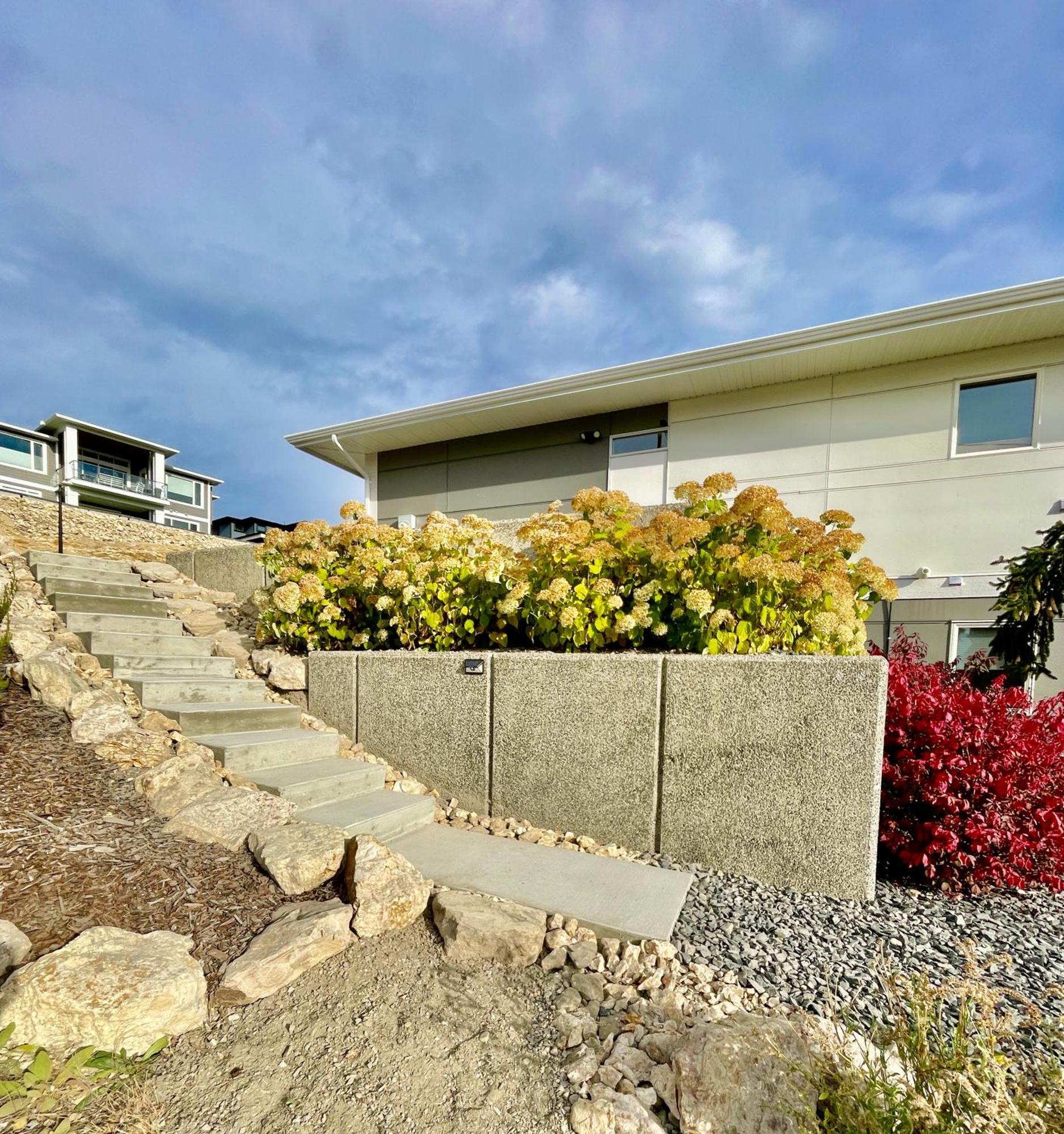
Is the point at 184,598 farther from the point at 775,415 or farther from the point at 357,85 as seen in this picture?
the point at 775,415

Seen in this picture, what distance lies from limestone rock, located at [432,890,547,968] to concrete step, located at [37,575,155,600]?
4878mm

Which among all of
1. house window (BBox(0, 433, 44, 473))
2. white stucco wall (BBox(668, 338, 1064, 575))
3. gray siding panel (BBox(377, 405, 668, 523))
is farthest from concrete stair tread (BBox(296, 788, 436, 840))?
house window (BBox(0, 433, 44, 473))

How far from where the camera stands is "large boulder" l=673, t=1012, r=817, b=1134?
53.8 inches

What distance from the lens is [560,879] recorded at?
2.61m

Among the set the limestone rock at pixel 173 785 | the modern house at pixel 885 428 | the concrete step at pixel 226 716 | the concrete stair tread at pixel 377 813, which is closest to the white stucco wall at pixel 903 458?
the modern house at pixel 885 428

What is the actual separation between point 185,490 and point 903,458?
118ft

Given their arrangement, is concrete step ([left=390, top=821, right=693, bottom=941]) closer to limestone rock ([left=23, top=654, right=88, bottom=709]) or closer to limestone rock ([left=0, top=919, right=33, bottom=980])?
limestone rock ([left=0, top=919, right=33, bottom=980])

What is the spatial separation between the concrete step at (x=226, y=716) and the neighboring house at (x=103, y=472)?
23.7m

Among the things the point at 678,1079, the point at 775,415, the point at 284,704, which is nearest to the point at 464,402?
the point at 775,415

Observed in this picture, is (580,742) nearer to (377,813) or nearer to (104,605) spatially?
(377,813)

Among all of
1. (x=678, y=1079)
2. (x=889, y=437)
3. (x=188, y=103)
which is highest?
(x=188, y=103)

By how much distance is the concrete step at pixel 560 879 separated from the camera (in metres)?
2.27

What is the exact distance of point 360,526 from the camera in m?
4.84

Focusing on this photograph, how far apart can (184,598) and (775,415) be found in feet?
25.7
